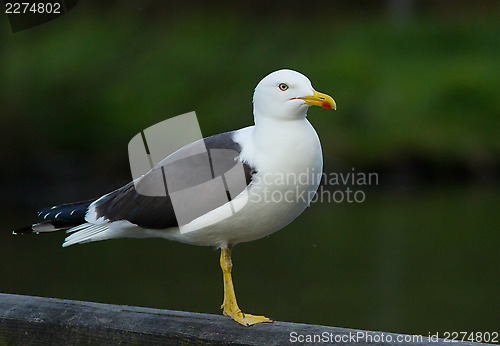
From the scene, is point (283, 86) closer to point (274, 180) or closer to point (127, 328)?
point (274, 180)

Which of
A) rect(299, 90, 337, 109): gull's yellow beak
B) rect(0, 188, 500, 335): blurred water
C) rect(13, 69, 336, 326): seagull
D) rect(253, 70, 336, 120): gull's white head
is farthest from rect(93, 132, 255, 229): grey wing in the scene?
rect(0, 188, 500, 335): blurred water

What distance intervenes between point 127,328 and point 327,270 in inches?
185

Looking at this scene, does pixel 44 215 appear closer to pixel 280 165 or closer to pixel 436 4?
pixel 280 165

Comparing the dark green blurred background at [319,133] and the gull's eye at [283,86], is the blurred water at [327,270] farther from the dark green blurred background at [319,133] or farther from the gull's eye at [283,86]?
the gull's eye at [283,86]

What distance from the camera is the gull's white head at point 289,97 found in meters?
2.91

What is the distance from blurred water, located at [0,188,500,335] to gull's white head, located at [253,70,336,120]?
303cm

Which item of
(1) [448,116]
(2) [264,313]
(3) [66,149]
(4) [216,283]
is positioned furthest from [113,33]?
(2) [264,313]

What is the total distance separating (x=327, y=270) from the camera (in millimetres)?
7117

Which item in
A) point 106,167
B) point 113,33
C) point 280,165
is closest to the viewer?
point 280,165

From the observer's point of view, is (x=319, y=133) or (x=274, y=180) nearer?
(x=274, y=180)

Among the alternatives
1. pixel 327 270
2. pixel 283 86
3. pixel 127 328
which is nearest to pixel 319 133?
pixel 327 270

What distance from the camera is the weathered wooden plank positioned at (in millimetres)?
2451

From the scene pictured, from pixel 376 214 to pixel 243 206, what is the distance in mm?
6496

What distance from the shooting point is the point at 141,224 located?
311cm
